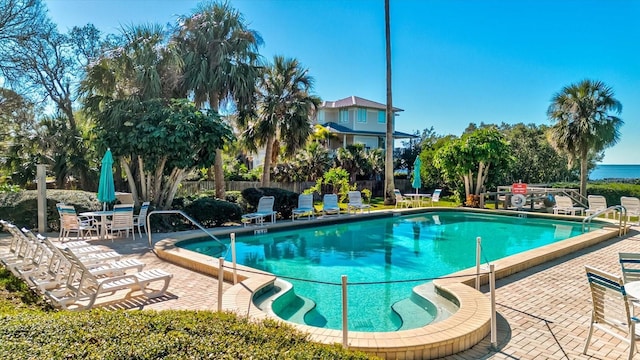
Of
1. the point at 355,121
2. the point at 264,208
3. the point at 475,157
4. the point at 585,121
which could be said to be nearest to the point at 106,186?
the point at 264,208

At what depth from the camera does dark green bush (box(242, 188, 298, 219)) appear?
15.3 m

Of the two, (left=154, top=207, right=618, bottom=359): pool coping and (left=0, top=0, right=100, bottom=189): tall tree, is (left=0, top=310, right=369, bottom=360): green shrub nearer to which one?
(left=154, top=207, right=618, bottom=359): pool coping

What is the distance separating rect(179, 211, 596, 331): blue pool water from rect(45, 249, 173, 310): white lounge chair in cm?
218

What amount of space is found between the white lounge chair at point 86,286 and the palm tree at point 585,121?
22.5m

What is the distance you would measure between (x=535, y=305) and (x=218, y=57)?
571 inches

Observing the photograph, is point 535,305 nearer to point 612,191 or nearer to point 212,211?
point 212,211

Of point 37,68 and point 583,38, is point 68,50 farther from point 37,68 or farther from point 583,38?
point 583,38

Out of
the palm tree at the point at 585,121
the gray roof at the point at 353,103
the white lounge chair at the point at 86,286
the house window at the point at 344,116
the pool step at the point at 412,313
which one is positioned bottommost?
the pool step at the point at 412,313

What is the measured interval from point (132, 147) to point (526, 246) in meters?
13.0

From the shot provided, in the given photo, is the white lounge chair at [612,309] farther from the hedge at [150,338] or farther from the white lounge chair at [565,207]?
the white lounge chair at [565,207]

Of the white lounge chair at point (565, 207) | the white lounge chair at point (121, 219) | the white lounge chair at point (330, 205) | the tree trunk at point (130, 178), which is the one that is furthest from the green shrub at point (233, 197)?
the white lounge chair at point (565, 207)

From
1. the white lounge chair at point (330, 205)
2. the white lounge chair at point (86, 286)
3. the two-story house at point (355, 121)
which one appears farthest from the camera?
the two-story house at point (355, 121)

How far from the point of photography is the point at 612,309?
12.4 feet

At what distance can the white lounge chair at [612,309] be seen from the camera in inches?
139
